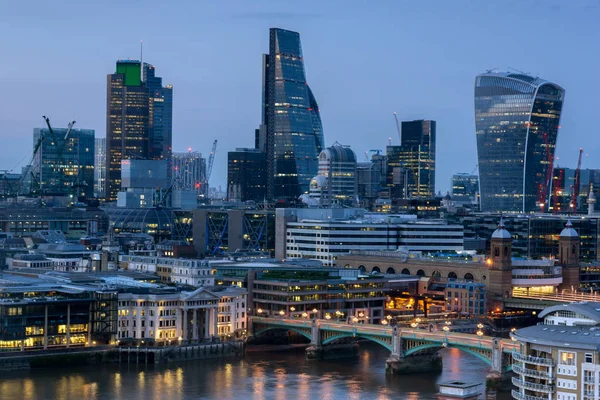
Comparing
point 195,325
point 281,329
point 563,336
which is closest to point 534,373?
point 563,336

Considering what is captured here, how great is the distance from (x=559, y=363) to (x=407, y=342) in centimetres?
3078

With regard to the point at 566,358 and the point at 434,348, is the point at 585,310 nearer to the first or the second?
the point at 566,358

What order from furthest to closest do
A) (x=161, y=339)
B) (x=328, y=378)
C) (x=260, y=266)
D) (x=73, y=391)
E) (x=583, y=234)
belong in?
(x=583, y=234), (x=260, y=266), (x=161, y=339), (x=328, y=378), (x=73, y=391)

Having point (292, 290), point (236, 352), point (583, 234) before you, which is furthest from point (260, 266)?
point (583, 234)

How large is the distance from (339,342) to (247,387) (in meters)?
17.3

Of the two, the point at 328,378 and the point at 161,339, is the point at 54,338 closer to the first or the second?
the point at 161,339

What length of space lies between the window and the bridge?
20.6 m

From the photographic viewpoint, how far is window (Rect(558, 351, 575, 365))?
2338 inches

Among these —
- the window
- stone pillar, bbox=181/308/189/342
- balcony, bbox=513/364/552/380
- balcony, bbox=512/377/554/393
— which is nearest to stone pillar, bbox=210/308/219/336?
stone pillar, bbox=181/308/189/342

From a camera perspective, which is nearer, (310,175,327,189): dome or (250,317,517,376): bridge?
(250,317,517,376): bridge

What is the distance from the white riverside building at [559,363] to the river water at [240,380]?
18.2 metres

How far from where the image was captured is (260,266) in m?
116

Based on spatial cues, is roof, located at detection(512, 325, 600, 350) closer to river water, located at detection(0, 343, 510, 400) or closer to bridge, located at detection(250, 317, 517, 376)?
river water, located at detection(0, 343, 510, 400)

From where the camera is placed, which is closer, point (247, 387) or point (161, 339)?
point (247, 387)
